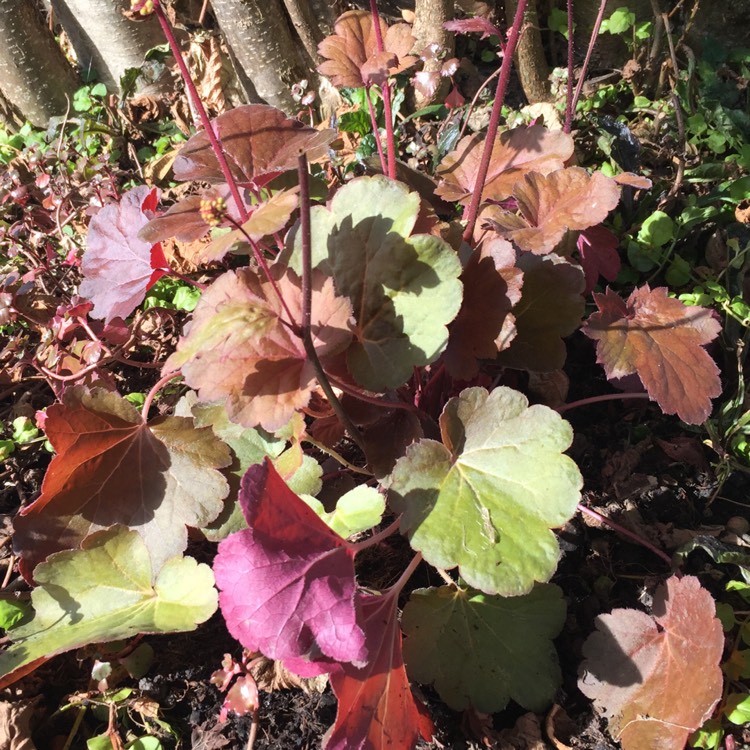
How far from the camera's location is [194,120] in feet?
7.71

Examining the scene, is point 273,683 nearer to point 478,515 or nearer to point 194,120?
point 478,515

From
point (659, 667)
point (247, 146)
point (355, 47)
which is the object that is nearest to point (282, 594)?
point (659, 667)

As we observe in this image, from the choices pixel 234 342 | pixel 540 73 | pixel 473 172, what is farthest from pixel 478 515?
pixel 540 73

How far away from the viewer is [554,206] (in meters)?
1.28

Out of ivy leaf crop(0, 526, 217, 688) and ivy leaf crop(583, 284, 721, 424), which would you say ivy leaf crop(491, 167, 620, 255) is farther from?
ivy leaf crop(0, 526, 217, 688)

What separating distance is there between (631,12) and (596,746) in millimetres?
2013

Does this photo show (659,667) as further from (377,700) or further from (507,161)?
(507,161)

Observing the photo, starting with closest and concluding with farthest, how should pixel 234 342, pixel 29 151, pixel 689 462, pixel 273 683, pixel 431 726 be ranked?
pixel 234 342, pixel 431 726, pixel 273 683, pixel 689 462, pixel 29 151

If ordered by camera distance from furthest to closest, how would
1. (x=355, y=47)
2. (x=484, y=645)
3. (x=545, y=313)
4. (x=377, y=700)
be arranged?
(x=355, y=47), (x=545, y=313), (x=484, y=645), (x=377, y=700)

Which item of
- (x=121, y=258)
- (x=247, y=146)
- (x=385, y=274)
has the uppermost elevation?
(x=247, y=146)

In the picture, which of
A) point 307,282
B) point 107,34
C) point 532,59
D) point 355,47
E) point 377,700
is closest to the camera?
point 307,282

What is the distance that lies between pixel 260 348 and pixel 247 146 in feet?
1.55

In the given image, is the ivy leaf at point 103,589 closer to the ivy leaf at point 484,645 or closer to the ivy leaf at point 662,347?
the ivy leaf at point 484,645

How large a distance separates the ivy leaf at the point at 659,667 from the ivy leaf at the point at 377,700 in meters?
0.32
